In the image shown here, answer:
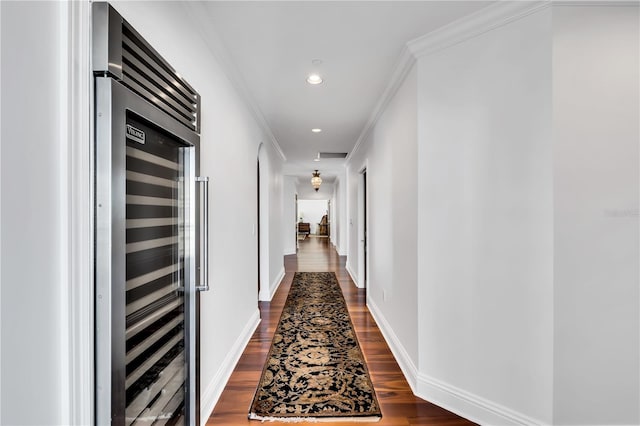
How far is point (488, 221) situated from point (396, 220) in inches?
41.6

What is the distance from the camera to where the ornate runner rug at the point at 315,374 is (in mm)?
2143

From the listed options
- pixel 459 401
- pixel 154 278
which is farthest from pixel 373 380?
pixel 154 278

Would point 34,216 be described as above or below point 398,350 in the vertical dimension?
above

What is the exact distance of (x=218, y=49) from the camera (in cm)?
226

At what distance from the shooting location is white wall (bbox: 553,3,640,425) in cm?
175

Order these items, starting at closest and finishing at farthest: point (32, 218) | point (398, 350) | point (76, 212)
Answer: point (32, 218) < point (76, 212) < point (398, 350)

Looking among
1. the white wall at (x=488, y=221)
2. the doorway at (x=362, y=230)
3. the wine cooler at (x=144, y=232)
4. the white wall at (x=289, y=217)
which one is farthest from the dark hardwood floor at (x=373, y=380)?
the white wall at (x=289, y=217)

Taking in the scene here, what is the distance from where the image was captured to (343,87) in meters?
3.10

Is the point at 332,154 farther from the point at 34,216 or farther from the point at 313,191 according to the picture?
the point at 313,191

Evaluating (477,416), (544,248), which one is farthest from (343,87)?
(477,416)

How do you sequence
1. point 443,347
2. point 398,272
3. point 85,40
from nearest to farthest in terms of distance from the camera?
1. point 85,40
2. point 443,347
3. point 398,272

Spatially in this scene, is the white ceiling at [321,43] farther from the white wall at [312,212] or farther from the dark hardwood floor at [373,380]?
the white wall at [312,212]

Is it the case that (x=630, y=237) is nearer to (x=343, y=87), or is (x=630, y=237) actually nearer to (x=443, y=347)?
(x=443, y=347)

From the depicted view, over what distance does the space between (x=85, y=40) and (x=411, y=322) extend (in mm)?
2536
